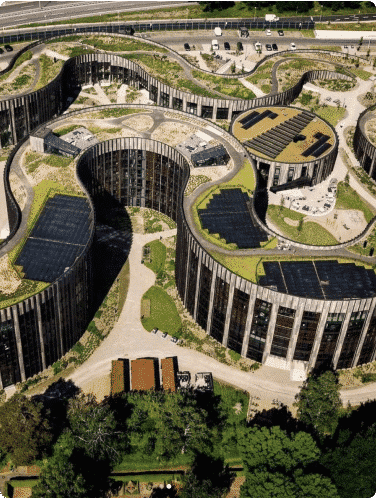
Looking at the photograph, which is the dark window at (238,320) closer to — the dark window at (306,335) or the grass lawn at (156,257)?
the dark window at (306,335)

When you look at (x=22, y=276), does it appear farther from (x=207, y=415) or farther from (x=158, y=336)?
(x=207, y=415)

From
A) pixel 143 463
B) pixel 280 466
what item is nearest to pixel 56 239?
pixel 143 463

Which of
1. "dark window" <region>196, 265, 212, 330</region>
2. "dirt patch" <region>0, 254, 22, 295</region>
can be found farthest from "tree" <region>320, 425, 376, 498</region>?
"dirt patch" <region>0, 254, 22, 295</region>

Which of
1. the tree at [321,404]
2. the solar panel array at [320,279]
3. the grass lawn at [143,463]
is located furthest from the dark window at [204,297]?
the grass lawn at [143,463]

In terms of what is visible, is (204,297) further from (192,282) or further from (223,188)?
(223,188)

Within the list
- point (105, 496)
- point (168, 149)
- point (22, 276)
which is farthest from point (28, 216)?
point (105, 496)
